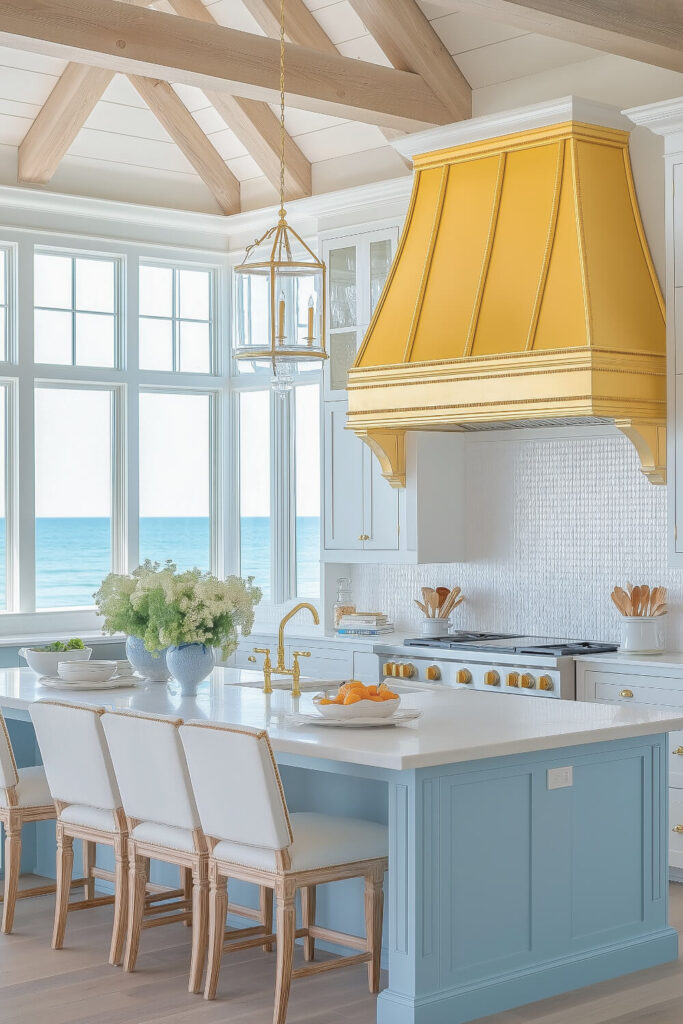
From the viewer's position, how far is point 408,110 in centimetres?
666

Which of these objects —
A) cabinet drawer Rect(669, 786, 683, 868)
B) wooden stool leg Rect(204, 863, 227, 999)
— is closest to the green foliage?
wooden stool leg Rect(204, 863, 227, 999)

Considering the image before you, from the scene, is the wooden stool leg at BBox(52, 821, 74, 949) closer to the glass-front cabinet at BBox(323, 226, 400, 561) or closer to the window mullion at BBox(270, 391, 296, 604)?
the glass-front cabinet at BBox(323, 226, 400, 561)

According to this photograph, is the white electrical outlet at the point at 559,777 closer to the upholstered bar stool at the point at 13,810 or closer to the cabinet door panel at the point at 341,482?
the upholstered bar stool at the point at 13,810

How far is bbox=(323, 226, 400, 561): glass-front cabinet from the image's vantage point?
7227 millimetres

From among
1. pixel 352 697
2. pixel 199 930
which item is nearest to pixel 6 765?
pixel 199 930

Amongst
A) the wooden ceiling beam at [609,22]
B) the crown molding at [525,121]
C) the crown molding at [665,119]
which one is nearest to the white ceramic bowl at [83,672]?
the wooden ceiling beam at [609,22]

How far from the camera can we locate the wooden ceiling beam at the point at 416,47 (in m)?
6.68

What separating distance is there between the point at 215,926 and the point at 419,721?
0.87m

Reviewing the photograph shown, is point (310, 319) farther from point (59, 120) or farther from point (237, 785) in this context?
point (59, 120)

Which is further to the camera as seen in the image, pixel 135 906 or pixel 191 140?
pixel 191 140

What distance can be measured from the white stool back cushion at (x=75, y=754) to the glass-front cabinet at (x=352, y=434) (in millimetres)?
2877

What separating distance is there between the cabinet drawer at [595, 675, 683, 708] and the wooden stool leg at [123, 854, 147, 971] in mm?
2344

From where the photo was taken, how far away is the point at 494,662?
20.7ft

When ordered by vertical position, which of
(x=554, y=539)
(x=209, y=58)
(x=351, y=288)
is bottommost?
(x=554, y=539)
